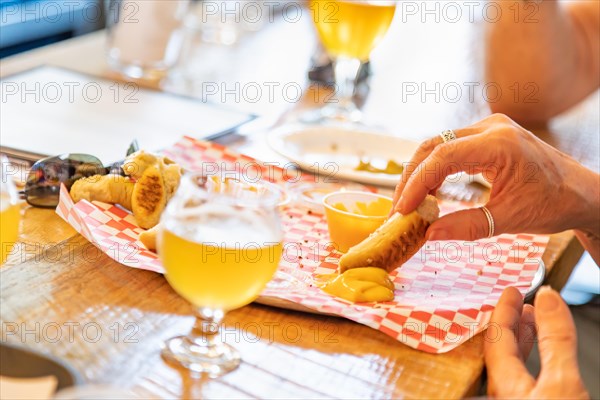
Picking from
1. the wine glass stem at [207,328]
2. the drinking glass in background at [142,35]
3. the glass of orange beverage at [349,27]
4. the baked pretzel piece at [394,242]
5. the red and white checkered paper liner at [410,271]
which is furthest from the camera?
the drinking glass in background at [142,35]

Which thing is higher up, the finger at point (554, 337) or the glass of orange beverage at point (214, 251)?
the glass of orange beverage at point (214, 251)

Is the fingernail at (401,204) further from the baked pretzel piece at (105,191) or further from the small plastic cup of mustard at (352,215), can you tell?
the baked pretzel piece at (105,191)

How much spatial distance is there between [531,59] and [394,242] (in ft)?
3.58

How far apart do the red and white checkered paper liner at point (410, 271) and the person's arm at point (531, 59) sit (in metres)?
0.67

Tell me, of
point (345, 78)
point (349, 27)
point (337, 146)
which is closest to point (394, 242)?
point (337, 146)

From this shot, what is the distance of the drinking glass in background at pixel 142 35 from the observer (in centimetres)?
191

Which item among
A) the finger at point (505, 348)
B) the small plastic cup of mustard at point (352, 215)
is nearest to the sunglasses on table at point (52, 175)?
the small plastic cup of mustard at point (352, 215)

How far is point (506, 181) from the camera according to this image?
1.18 m

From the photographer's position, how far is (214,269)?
839 millimetres

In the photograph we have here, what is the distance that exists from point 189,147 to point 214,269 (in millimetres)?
657

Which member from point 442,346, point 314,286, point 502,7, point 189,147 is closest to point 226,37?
point 502,7

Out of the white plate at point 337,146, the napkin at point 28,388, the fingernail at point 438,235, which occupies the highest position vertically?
the fingernail at point 438,235

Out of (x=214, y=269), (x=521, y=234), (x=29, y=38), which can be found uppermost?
(x=214, y=269)

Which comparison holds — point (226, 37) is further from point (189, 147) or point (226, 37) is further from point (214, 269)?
point (214, 269)
